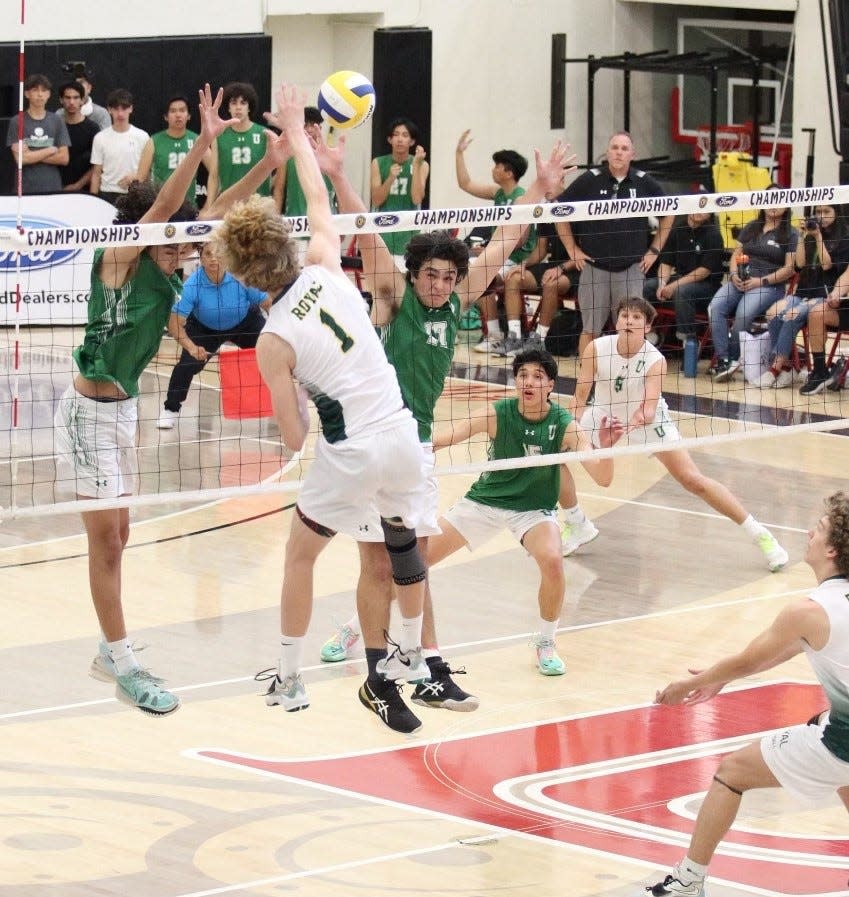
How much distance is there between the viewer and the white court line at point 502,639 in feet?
29.5

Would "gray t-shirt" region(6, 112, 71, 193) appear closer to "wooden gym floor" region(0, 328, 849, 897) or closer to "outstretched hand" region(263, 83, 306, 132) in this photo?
"wooden gym floor" region(0, 328, 849, 897)

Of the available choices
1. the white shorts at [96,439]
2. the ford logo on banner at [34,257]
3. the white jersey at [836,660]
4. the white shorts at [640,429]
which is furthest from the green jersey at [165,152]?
the white jersey at [836,660]

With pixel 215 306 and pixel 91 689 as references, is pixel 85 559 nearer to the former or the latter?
pixel 91 689

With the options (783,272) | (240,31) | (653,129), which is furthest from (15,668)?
(653,129)

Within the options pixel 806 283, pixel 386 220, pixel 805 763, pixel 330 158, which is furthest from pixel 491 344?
pixel 805 763

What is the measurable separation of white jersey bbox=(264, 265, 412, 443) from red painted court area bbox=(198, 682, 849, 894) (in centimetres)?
197

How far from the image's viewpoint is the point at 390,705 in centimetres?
759

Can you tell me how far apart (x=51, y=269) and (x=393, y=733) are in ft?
34.6

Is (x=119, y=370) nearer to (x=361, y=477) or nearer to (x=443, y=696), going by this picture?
(x=361, y=477)

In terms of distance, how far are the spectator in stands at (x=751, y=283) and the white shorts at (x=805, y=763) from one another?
10.0m

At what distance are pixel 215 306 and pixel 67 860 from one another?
7.90m

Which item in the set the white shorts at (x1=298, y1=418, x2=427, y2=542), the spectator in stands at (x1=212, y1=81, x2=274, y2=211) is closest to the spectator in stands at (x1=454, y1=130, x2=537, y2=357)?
the spectator in stands at (x1=212, y1=81, x2=274, y2=211)

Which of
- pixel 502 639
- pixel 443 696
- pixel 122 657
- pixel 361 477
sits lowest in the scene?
pixel 502 639

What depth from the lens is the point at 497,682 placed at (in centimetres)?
948
